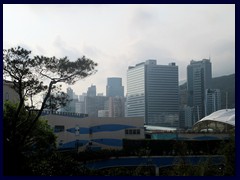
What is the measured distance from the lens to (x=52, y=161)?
17.9ft

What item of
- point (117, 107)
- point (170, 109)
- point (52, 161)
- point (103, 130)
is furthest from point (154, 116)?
point (52, 161)

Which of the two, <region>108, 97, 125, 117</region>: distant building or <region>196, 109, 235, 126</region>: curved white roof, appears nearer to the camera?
<region>196, 109, 235, 126</region>: curved white roof

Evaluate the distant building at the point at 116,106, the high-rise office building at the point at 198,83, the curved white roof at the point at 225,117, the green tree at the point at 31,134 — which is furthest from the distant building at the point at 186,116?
the green tree at the point at 31,134

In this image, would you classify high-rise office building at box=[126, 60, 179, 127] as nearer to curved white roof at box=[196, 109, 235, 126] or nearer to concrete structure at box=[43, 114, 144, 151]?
curved white roof at box=[196, 109, 235, 126]

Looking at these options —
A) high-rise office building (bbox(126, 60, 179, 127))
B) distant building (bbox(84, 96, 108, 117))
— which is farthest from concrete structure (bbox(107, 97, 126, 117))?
high-rise office building (bbox(126, 60, 179, 127))

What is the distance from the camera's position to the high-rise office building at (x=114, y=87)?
22.9 metres

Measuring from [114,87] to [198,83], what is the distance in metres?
7.94

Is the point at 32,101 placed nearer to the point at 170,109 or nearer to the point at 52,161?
the point at 52,161

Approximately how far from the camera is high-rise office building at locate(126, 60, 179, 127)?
78.6 ft

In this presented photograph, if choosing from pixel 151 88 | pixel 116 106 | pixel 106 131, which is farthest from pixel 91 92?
pixel 106 131

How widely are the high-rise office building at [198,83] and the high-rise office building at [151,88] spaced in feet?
6.57

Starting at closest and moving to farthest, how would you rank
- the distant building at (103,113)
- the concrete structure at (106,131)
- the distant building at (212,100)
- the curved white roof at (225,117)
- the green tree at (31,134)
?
the green tree at (31,134) → the concrete structure at (106,131) → the curved white roof at (225,117) → the distant building at (212,100) → the distant building at (103,113)

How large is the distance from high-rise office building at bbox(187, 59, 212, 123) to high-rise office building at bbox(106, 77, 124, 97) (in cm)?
604

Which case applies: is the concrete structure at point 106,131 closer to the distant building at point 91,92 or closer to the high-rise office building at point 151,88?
the distant building at point 91,92
